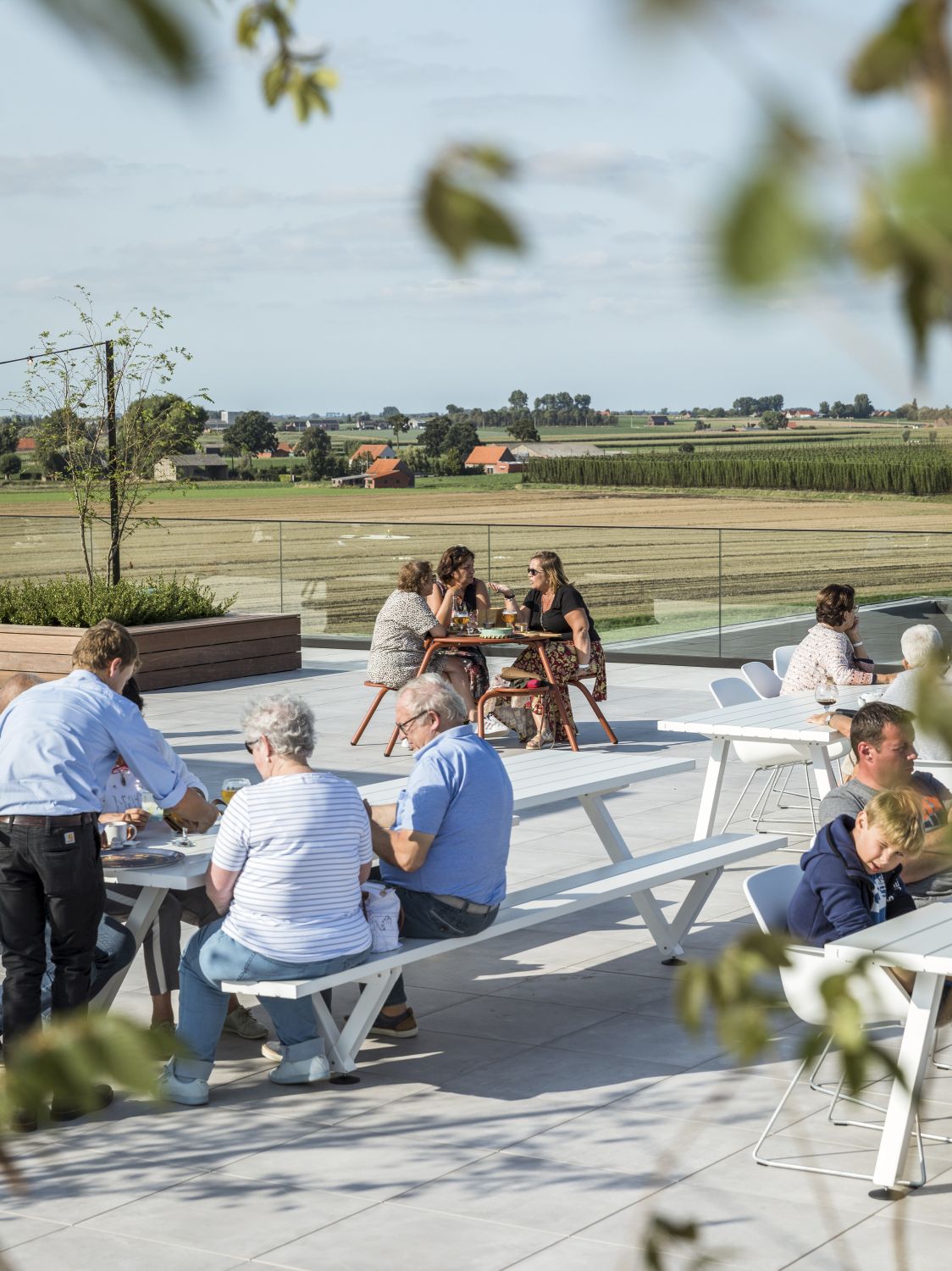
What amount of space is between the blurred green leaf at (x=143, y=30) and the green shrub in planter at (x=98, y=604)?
14467 mm

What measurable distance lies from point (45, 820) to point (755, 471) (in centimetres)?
3799

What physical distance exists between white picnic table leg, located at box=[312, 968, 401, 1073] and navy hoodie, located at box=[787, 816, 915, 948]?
1196 mm

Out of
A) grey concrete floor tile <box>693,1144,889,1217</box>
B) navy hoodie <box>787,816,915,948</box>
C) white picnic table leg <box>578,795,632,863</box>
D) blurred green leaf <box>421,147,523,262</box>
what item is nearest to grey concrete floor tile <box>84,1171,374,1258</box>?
grey concrete floor tile <box>693,1144,889,1217</box>

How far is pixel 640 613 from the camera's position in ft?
56.1

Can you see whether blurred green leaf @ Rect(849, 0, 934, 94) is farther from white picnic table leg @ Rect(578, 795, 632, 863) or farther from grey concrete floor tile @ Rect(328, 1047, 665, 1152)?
white picnic table leg @ Rect(578, 795, 632, 863)

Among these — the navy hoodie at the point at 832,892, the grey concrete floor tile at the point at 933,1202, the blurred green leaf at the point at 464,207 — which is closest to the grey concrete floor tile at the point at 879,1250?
the grey concrete floor tile at the point at 933,1202

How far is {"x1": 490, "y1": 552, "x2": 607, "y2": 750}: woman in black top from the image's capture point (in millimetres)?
11203

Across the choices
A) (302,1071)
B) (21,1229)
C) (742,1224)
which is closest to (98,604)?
(302,1071)

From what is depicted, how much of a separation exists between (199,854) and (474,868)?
2.83 ft

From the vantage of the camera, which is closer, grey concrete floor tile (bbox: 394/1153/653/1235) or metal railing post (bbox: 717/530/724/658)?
grey concrete floor tile (bbox: 394/1153/653/1235)

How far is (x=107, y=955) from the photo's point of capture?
5.18 m

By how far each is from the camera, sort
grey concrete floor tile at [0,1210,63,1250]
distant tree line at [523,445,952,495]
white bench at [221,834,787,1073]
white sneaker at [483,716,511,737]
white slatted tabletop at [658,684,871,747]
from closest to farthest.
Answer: grey concrete floor tile at [0,1210,63,1250], white bench at [221,834,787,1073], white slatted tabletop at [658,684,871,747], white sneaker at [483,716,511,737], distant tree line at [523,445,952,495]

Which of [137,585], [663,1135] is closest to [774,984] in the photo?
[663,1135]

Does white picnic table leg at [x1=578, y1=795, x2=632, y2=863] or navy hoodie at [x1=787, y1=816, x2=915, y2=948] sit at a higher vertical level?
navy hoodie at [x1=787, y1=816, x2=915, y2=948]
